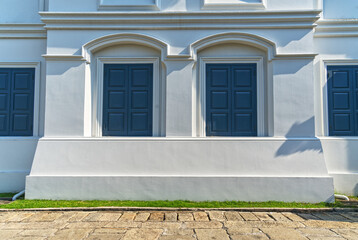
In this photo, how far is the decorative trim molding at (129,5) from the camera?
6.46 metres

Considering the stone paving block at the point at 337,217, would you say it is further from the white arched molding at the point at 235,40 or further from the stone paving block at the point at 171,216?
the white arched molding at the point at 235,40

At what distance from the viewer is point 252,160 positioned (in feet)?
19.7

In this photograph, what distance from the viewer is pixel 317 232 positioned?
168 inches

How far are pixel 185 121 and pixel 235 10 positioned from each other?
9.83 feet

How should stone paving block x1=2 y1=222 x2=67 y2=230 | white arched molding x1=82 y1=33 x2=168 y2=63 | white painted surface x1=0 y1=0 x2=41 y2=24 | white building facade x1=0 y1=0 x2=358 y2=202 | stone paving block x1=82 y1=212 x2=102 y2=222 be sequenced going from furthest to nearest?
white painted surface x1=0 y1=0 x2=41 y2=24, white arched molding x1=82 y1=33 x2=168 y2=63, white building facade x1=0 y1=0 x2=358 y2=202, stone paving block x1=82 y1=212 x2=102 y2=222, stone paving block x1=2 y1=222 x2=67 y2=230

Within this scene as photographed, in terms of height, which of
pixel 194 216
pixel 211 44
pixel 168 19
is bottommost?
pixel 194 216

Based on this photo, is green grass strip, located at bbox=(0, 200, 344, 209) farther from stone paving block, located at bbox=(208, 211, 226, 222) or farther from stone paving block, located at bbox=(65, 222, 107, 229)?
stone paving block, located at bbox=(65, 222, 107, 229)

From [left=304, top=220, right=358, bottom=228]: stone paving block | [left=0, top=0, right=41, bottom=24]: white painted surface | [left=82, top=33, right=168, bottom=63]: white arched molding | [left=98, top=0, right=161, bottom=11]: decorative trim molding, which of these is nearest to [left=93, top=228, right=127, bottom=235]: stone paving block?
[left=304, top=220, right=358, bottom=228]: stone paving block

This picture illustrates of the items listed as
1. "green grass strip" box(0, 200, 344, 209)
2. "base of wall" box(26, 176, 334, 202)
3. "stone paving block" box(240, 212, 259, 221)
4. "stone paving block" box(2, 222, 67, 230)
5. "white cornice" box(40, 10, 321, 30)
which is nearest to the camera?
"stone paving block" box(2, 222, 67, 230)

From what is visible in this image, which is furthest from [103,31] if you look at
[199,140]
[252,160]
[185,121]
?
[252,160]

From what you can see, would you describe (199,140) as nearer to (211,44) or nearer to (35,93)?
(211,44)

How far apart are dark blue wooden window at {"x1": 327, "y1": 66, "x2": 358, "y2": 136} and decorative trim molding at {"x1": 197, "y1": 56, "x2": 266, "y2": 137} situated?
1.90 metres

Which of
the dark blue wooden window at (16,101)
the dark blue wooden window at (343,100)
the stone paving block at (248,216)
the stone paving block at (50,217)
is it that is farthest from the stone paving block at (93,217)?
the dark blue wooden window at (343,100)

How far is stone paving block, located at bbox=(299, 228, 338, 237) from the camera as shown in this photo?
4164 mm
